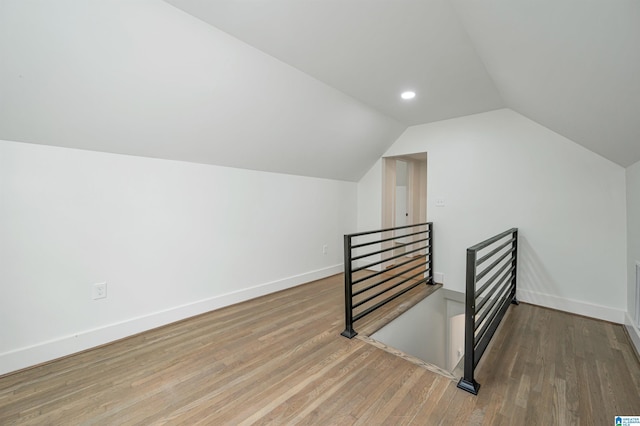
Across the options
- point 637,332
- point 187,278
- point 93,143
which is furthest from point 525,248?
point 93,143

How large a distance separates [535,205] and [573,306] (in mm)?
1124

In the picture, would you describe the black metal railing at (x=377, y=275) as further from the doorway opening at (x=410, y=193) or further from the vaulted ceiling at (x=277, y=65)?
the vaulted ceiling at (x=277, y=65)

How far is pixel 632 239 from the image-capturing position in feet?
7.71

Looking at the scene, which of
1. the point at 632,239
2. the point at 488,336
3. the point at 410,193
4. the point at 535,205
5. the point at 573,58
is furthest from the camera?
the point at 410,193

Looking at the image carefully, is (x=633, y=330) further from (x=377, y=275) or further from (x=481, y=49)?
(x=481, y=49)

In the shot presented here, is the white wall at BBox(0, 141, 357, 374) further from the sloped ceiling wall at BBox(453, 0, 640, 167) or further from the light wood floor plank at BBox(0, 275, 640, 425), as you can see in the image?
the sloped ceiling wall at BBox(453, 0, 640, 167)

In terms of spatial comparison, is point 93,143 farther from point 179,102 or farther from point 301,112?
point 301,112

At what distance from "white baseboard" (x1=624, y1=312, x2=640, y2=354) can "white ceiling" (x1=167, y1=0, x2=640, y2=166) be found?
4.62ft

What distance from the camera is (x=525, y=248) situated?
303 cm

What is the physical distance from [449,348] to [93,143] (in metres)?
4.69

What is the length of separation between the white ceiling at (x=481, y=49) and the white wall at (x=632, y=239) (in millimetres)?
177

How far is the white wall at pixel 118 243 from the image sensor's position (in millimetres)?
1822

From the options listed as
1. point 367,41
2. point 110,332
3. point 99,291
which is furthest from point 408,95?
point 110,332

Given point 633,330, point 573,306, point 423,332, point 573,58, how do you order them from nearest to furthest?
point 573,58 → point 633,330 → point 573,306 → point 423,332
